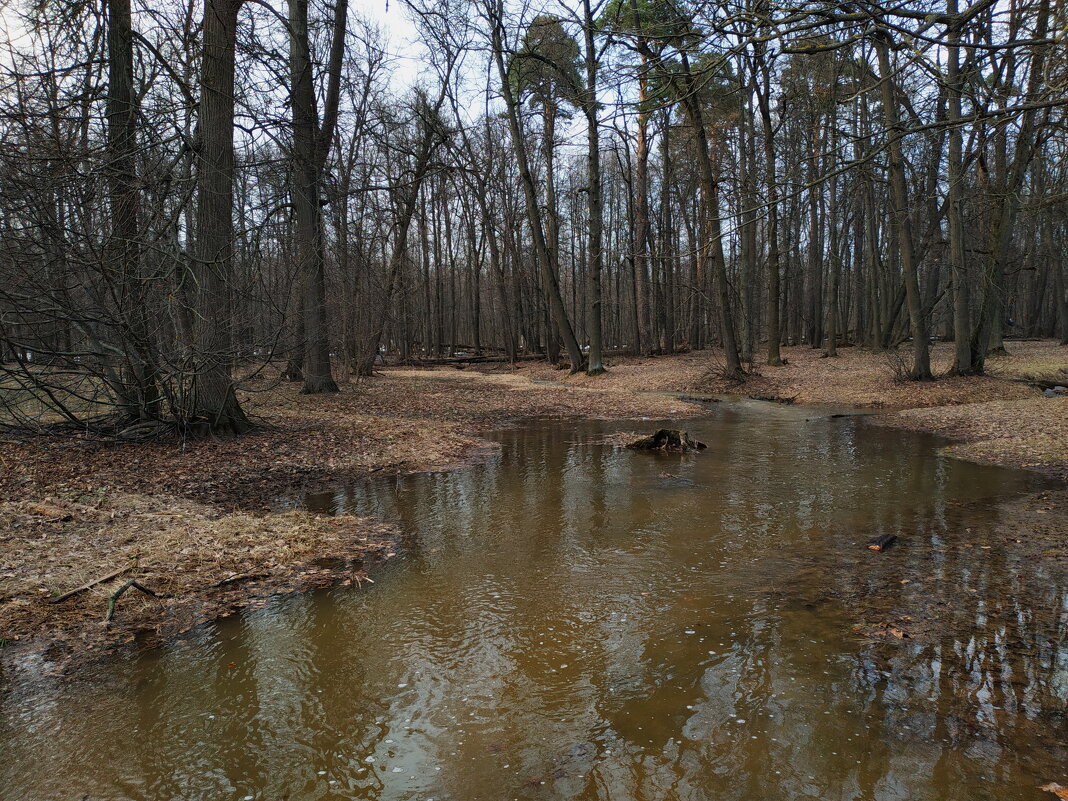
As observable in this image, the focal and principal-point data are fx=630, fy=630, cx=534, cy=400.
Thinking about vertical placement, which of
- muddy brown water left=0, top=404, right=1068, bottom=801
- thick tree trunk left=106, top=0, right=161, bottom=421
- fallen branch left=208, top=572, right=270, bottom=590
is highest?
thick tree trunk left=106, top=0, right=161, bottom=421

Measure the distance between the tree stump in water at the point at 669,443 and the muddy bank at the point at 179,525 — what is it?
289cm

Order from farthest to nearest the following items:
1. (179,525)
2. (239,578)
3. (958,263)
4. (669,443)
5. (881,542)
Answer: (958,263) → (669,443) → (179,525) → (881,542) → (239,578)

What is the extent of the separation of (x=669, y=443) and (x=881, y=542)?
5186 mm

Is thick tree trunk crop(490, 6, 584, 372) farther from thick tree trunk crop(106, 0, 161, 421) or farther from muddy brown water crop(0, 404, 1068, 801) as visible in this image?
muddy brown water crop(0, 404, 1068, 801)

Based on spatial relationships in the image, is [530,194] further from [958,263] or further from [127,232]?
[127,232]

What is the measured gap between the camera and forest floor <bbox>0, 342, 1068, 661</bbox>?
4.78 metres

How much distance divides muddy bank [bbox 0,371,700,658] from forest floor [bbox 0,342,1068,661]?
2 centimetres

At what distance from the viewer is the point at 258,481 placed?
8.40 m

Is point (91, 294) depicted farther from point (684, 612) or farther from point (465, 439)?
point (684, 612)

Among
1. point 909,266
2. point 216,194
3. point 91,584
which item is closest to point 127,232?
point 216,194

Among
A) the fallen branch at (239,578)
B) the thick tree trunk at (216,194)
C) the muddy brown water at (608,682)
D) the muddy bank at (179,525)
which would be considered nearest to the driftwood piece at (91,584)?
the muddy bank at (179,525)

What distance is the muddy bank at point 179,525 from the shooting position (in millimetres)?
4598

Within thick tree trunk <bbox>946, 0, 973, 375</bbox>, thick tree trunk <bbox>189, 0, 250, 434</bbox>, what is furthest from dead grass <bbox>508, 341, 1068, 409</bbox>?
thick tree trunk <bbox>189, 0, 250, 434</bbox>

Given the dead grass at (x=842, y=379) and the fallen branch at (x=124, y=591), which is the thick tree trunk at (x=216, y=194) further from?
the dead grass at (x=842, y=379)
